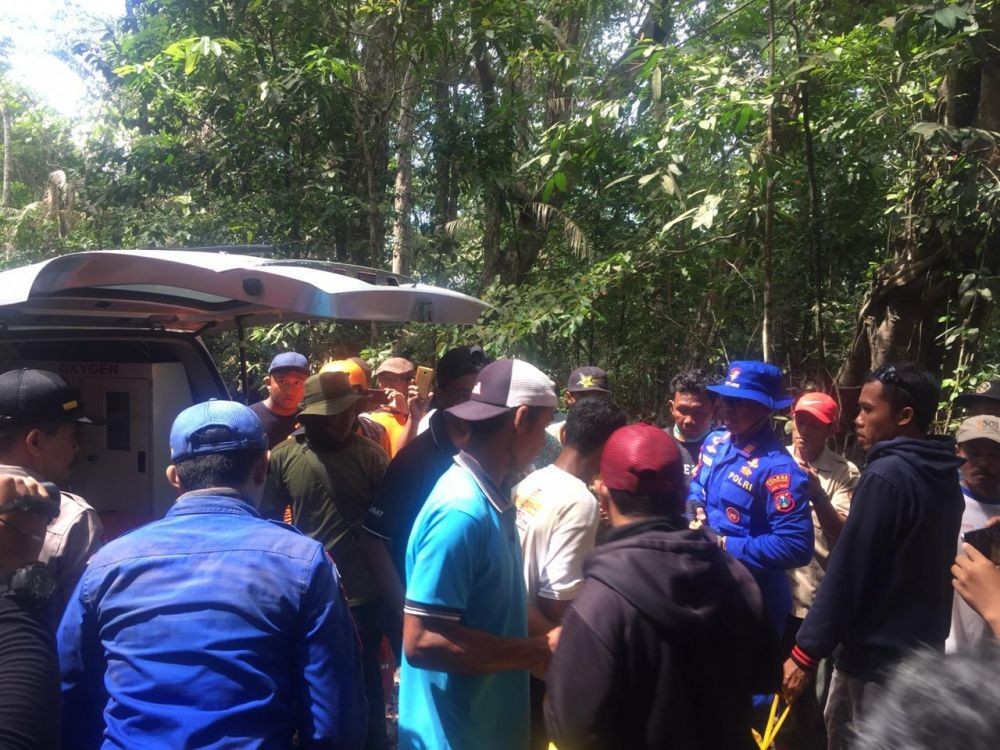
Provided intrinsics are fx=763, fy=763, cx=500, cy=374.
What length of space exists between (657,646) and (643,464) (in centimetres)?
45

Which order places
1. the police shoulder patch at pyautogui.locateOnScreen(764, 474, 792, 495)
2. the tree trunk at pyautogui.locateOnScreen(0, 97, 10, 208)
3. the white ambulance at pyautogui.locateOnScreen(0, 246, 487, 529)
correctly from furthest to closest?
the tree trunk at pyautogui.locateOnScreen(0, 97, 10, 208) < the white ambulance at pyautogui.locateOnScreen(0, 246, 487, 529) < the police shoulder patch at pyautogui.locateOnScreen(764, 474, 792, 495)

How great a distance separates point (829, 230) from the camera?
7.12 meters

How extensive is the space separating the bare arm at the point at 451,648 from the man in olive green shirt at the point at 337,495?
142 cm

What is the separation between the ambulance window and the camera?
13.6 ft

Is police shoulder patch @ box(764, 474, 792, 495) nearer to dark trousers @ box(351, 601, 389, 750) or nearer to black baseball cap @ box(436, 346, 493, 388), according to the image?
black baseball cap @ box(436, 346, 493, 388)

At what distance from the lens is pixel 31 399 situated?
248 cm

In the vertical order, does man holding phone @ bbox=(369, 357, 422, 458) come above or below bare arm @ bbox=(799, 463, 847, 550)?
above

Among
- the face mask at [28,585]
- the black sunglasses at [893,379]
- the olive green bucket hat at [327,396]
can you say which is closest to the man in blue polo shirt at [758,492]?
the black sunglasses at [893,379]

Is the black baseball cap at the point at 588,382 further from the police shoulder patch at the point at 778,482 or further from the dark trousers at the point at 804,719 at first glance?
the dark trousers at the point at 804,719

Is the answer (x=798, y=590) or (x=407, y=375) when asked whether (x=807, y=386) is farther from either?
(x=407, y=375)

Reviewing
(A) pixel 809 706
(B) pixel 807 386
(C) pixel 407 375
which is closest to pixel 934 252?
(B) pixel 807 386

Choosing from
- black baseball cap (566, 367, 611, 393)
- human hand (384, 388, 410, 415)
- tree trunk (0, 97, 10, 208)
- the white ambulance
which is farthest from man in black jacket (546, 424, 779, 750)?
→ tree trunk (0, 97, 10, 208)

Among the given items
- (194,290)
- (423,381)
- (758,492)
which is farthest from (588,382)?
(194,290)

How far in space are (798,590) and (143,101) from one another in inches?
320
